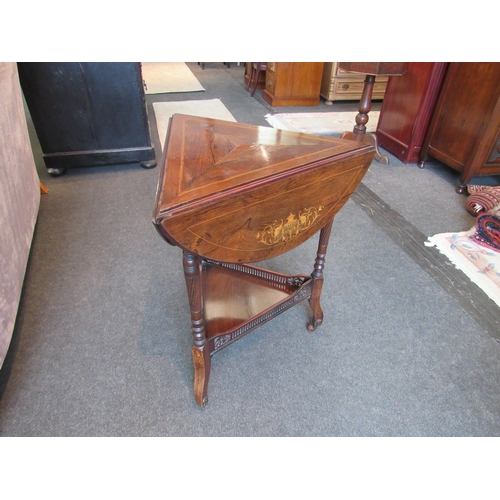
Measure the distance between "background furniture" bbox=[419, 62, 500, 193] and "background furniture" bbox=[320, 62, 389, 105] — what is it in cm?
182

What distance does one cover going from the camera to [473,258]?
1737mm

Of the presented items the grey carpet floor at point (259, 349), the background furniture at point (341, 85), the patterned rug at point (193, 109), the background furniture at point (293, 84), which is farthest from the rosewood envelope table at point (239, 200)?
the background furniture at point (341, 85)

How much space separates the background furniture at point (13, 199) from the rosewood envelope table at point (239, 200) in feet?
2.26

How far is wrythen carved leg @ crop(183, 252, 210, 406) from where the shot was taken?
87 centimetres

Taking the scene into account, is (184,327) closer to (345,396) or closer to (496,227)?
(345,396)

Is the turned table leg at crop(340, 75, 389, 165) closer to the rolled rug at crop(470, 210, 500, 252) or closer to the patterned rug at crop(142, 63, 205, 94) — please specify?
the rolled rug at crop(470, 210, 500, 252)

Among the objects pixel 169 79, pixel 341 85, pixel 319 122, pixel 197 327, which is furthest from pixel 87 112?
pixel 169 79

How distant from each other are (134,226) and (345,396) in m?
1.42

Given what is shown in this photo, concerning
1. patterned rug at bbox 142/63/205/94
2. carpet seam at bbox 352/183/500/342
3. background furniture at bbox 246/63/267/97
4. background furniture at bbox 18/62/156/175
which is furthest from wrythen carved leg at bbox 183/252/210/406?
patterned rug at bbox 142/63/205/94

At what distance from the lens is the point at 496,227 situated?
1797 millimetres

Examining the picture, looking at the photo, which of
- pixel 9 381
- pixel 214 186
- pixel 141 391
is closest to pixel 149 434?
pixel 141 391

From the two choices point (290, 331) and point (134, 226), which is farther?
point (134, 226)

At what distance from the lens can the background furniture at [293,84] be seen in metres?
3.80

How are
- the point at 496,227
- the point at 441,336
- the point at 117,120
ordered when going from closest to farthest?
the point at 441,336 < the point at 496,227 < the point at 117,120
